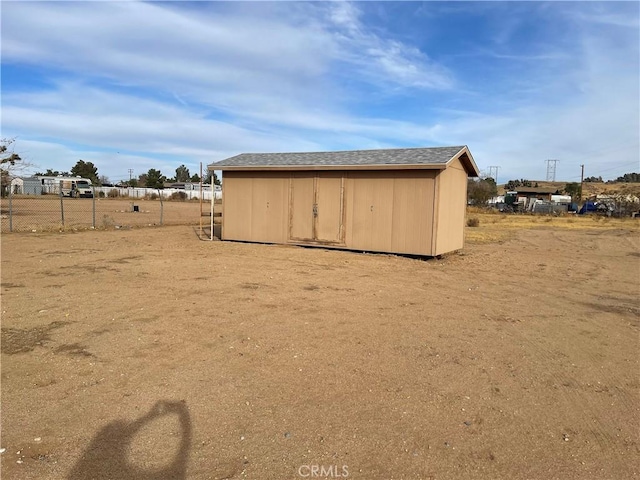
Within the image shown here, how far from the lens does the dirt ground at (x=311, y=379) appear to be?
10.4 ft

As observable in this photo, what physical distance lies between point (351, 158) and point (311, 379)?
10.8m

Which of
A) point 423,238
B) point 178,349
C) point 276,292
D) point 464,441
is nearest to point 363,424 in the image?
point 464,441

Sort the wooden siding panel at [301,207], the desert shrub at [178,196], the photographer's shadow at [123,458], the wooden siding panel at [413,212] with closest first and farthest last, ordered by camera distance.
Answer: the photographer's shadow at [123,458]
the wooden siding panel at [413,212]
the wooden siding panel at [301,207]
the desert shrub at [178,196]

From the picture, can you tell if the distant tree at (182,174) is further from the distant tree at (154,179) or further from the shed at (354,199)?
the shed at (354,199)

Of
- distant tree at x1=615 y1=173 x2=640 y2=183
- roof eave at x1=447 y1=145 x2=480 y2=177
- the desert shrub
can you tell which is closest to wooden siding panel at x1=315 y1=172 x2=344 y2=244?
roof eave at x1=447 y1=145 x2=480 y2=177

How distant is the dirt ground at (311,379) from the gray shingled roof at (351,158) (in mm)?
5030

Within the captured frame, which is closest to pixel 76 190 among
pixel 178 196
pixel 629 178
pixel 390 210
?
pixel 178 196

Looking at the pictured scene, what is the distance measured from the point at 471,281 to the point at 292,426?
7148 millimetres

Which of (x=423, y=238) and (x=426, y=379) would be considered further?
(x=423, y=238)

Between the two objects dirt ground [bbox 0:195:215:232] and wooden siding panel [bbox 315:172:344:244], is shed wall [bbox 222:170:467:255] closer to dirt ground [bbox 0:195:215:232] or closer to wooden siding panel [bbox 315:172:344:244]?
wooden siding panel [bbox 315:172:344:244]

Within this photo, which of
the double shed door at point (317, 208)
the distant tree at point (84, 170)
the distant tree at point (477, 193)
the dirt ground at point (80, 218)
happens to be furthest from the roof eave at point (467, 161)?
the distant tree at point (84, 170)

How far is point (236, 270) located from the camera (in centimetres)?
1027

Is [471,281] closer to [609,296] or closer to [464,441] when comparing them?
[609,296]

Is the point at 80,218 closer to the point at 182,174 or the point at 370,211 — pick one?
the point at 370,211
